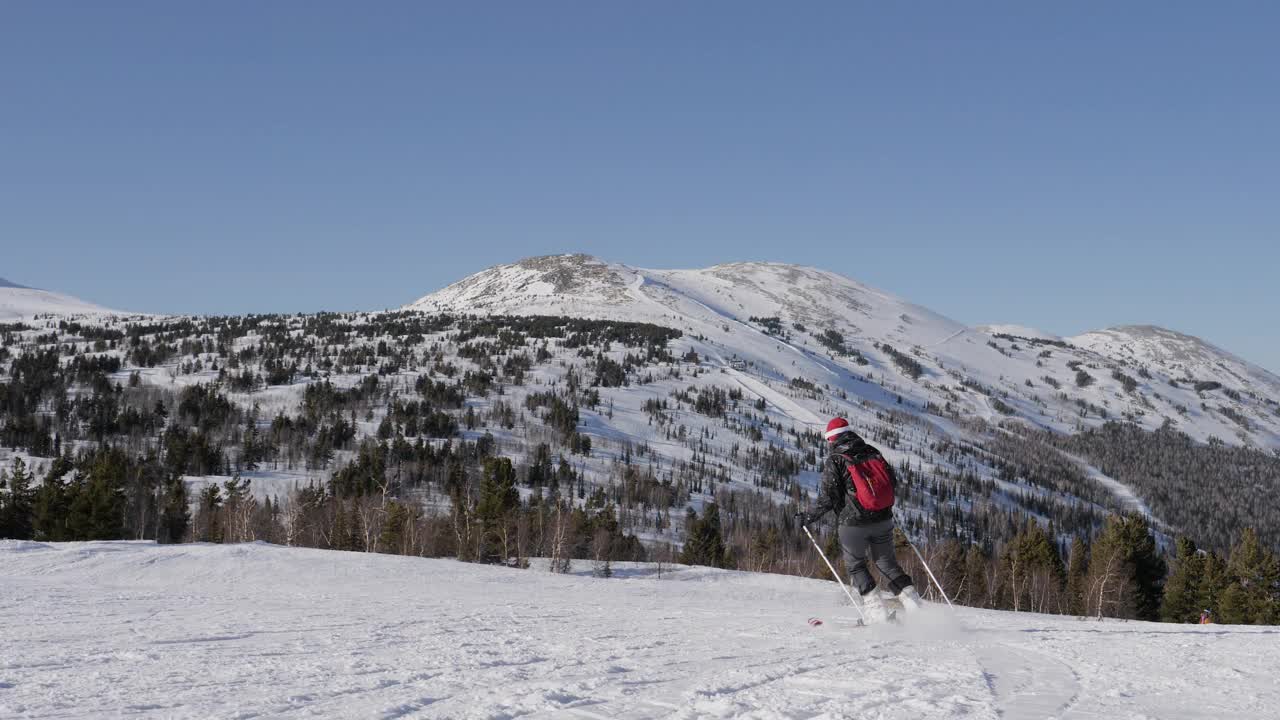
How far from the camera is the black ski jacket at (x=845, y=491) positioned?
1108 cm

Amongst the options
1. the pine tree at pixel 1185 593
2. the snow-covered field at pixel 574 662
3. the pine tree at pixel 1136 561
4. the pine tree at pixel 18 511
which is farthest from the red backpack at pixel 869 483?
the pine tree at pixel 18 511

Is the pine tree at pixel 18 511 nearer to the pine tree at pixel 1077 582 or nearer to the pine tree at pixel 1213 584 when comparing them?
the pine tree at pixel 1077 582

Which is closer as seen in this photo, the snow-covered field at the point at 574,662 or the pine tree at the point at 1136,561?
the snow-covered field at the point at 574,662

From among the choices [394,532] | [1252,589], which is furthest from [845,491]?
[394,532]

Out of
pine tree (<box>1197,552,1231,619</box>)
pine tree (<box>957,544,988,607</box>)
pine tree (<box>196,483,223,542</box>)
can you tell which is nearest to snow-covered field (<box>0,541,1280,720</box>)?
pine tree (<box>1197,552,1231,619</box>)

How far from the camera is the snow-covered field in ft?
19.1

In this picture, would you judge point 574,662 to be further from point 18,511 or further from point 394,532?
point 18,511

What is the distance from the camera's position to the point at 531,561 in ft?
230

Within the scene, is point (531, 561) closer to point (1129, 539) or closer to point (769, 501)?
point (1129, 539)

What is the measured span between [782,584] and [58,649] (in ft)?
164

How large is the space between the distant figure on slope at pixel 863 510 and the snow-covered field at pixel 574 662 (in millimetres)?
611

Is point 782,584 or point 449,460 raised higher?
point 449,460

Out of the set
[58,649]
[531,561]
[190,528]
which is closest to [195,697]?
[58,649]

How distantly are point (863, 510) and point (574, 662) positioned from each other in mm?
5049
